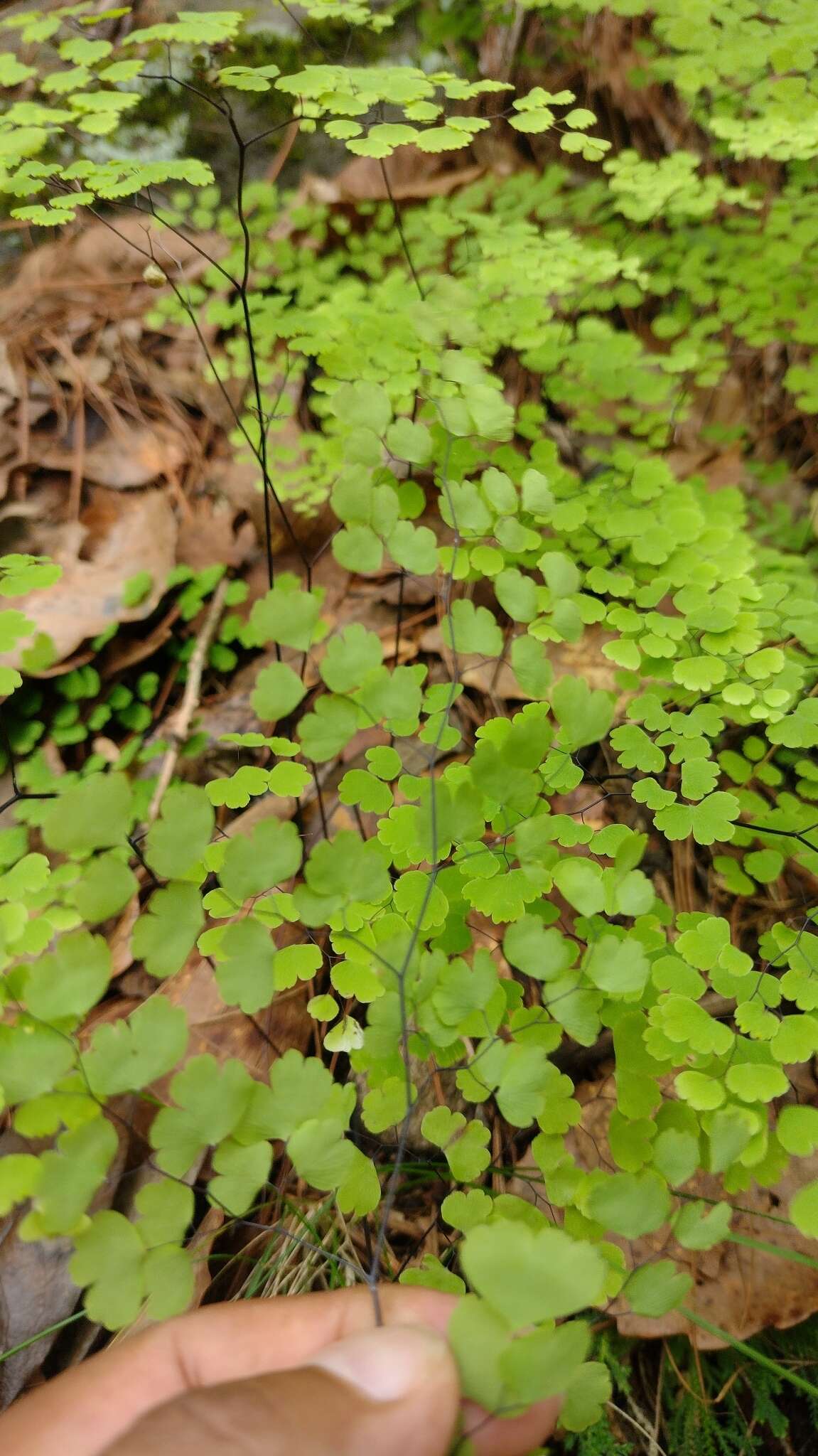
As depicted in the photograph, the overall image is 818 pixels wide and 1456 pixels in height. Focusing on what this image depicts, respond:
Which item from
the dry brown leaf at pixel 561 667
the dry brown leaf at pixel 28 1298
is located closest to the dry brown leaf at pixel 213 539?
the dry brown leaf at pixel 561 667

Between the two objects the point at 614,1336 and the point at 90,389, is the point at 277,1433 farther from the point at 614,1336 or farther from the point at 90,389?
the point at 90,389

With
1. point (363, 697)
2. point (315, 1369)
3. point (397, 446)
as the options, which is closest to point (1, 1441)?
point (315, 1369)

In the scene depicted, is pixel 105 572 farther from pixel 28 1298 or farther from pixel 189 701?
pixel 28 1298

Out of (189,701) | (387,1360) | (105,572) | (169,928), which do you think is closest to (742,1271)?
(387,1360)

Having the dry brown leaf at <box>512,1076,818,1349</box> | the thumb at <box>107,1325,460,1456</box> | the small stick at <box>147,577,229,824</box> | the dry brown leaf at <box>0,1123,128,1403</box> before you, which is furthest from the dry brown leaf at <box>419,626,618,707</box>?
the thumb at <box>107,1325,460,1456</box>

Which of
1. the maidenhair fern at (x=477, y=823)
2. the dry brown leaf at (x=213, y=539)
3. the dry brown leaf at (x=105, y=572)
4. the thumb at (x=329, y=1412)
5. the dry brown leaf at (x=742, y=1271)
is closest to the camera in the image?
the thumb at (x=329, y=1412)

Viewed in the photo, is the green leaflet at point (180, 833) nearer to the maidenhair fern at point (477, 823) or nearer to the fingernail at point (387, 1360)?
the maidenhair fern at point (477, 823)

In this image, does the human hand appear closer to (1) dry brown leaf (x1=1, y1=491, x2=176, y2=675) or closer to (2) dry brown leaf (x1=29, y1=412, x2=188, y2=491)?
(1) dry brown leaf (x1=1, y1=491, x2=176, y2=675)
